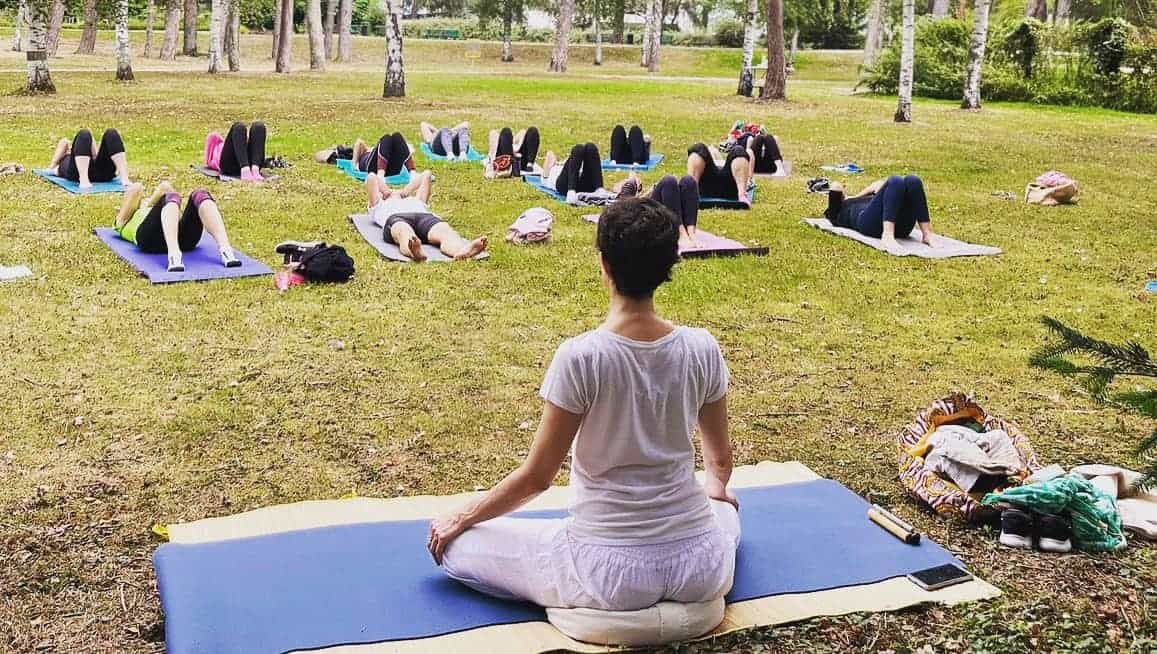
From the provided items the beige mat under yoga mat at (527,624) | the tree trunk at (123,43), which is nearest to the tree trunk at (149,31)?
the tree trunk at (123,43)

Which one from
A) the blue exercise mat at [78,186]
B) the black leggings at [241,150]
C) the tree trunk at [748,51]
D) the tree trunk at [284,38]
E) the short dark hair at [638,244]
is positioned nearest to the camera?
the short dark hair at [638,244]

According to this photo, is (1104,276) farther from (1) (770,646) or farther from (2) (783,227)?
(1) (770,646)

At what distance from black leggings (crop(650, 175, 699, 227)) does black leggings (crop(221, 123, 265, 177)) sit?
4.92m

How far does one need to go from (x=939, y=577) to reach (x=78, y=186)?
9.37 metres

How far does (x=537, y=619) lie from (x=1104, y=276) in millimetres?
7154

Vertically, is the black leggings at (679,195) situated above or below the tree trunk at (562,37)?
below

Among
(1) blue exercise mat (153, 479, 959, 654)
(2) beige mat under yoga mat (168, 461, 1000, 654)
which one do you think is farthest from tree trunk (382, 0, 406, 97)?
(1) blue exercise mat (153, 479, 959, 654)

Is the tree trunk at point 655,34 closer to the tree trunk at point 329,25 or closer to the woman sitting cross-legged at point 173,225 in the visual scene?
the tree trunk at point 329,25

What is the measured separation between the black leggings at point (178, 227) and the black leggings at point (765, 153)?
7.26 m

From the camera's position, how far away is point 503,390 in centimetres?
579

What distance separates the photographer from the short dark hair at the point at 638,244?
9.72ft

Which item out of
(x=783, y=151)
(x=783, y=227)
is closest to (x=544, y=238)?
(x=783, y=227)

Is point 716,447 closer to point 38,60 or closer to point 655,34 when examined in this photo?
point 38,60

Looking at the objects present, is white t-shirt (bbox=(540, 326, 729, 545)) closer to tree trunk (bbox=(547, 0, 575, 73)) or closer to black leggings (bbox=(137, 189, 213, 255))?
black leggings (bbox=(137, 189, 213, 255))
